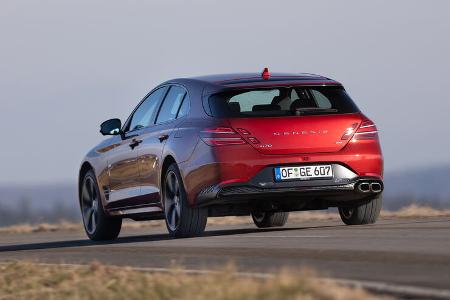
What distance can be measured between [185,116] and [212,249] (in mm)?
2688

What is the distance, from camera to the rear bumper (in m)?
13.7

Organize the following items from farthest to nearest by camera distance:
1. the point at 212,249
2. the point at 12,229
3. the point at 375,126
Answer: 1. the point at 12,229
2. the point at 375,126
3. the point at 212,249

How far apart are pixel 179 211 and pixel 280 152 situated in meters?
1.32

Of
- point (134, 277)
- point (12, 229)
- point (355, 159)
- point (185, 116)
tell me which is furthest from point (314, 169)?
point (12, 229)

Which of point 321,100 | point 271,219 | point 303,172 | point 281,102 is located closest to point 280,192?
point 303,172

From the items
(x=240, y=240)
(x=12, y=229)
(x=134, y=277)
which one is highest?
(x=134, y=277)

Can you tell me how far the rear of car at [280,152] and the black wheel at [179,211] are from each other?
16 cm

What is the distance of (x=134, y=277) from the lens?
9312 millimetres

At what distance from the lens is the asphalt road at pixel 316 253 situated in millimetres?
9125

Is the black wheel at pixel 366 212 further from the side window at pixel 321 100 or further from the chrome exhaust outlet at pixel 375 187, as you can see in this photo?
the side window at pixel 321 100

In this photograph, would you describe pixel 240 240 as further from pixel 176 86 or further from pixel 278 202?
pixel 176 86

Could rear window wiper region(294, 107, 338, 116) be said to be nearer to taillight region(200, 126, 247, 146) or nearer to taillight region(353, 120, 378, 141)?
taillight region(353, 120, 378, 141)

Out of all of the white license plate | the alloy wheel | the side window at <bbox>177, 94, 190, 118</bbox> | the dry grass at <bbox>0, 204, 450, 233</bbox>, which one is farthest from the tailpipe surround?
the dry grass at <bbox>0, 204, 450, 233</bbox>

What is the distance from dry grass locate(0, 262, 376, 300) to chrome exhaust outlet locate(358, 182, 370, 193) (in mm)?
4287
